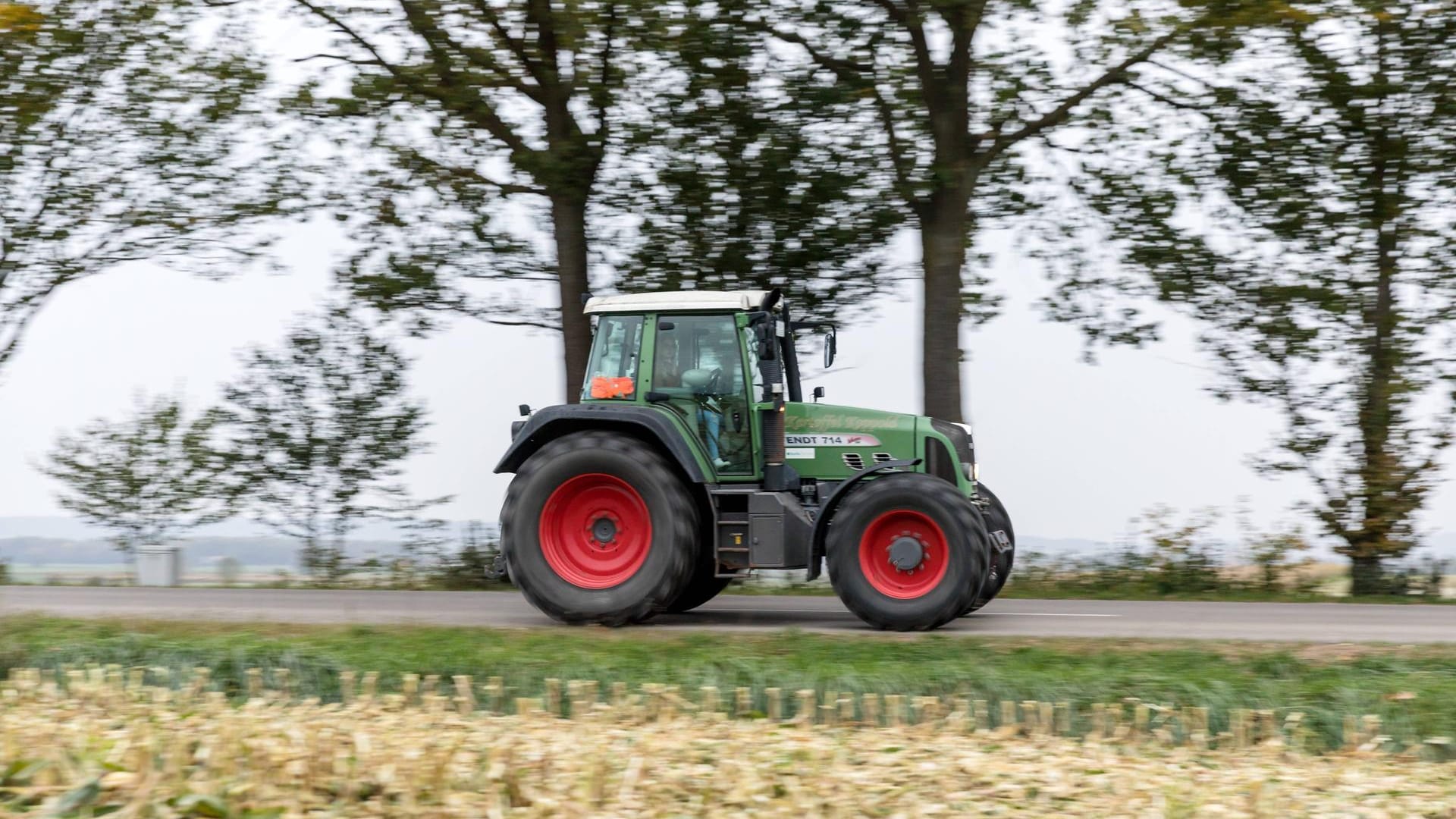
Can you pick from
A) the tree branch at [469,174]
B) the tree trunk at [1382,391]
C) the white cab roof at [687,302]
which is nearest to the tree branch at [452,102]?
the tree branch at [469,174]

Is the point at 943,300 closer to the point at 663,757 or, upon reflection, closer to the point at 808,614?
the point at 808,614

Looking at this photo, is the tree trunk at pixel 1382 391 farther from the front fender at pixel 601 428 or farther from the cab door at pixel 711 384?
the front fender at pixel 601 428

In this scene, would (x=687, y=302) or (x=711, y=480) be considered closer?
(x=711, y=480)

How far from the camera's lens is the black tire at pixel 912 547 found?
32.8 ft

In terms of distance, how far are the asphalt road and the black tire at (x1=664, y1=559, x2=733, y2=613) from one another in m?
0.12

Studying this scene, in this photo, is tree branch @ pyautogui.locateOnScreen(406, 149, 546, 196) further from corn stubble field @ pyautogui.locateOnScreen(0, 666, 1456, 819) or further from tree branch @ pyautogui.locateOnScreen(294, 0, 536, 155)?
corn stubble field @ pyautogui.locateOnScreen(0, 666, 1456, 819)

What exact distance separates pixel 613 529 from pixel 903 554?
2091 mm

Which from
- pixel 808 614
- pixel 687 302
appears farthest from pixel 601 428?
pixel 808 614

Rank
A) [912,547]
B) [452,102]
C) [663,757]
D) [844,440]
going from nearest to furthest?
[663,757]
[912,547]
[844,440]
[452,102]

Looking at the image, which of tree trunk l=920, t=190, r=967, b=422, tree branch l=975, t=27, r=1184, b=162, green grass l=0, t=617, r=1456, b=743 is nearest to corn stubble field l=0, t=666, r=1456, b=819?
green grass l=0, t=617, r=1456, b=743

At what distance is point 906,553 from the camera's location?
10.2m

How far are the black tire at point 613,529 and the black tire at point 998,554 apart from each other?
2506 millimetres

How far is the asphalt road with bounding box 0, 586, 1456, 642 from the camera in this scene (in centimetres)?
1023

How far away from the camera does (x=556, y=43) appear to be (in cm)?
1442
